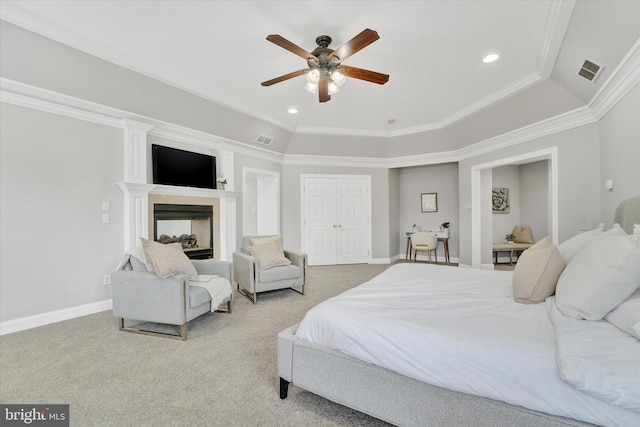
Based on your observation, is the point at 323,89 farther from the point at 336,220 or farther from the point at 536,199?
the point at 536,199

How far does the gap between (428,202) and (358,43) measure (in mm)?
5353

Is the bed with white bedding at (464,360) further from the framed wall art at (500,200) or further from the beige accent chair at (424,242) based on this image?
the framed wall art at (500,200)

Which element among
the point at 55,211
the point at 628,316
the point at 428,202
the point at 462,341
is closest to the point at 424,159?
the point at 428,202

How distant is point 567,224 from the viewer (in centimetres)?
389

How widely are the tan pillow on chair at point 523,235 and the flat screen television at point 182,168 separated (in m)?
6.63

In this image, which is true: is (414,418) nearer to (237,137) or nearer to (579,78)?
(579,78)

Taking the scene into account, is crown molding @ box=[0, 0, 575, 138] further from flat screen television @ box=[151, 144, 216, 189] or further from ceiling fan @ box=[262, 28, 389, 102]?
ceiling fan @ box=[262, 28, 389, 102]

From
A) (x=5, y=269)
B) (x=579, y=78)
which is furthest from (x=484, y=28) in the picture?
(x=5, y=269)

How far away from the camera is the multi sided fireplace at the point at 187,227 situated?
4121 mm

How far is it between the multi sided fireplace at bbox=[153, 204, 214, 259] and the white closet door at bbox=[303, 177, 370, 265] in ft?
7.35

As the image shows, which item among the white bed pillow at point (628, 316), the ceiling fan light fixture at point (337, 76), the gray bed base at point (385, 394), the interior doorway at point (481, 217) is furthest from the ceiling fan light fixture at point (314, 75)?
the interior doorway at point (481, 217)

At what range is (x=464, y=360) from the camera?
1.19 meters

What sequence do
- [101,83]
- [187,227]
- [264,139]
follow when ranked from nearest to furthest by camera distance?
[101,83]
[187,227]
[264,139]

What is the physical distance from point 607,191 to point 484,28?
7.94 ft
